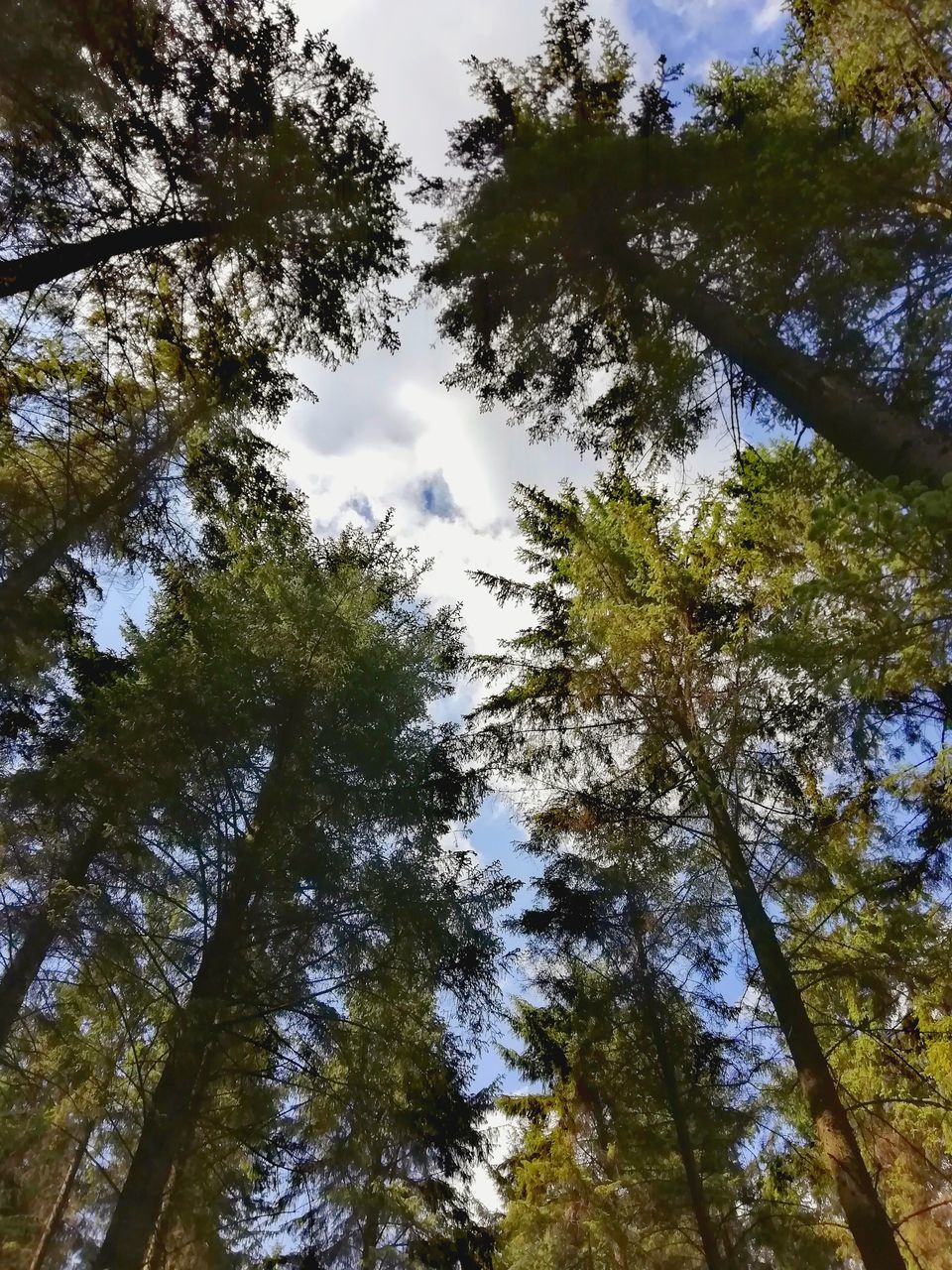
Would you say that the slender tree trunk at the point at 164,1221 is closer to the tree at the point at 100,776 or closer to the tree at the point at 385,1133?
the tree at the point at 385,1133

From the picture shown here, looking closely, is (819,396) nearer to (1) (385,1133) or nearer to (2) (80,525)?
(2) (80,525)

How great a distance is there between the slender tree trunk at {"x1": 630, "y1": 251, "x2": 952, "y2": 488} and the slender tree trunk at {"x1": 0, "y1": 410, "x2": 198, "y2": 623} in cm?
486

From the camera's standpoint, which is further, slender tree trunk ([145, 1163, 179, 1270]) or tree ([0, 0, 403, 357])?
slender tree trunk ([145, 1163, 179, 1270])

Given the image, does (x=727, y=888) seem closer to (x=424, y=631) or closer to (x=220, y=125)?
(x=424, y=631)

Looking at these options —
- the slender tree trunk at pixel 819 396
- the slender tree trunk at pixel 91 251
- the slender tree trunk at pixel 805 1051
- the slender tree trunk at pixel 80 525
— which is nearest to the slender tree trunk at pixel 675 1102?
the slender tree trunk at pixel 805 1051

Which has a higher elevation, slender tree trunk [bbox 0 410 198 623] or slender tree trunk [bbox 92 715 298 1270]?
slender tree trunk [bbox 0 410 198 623]

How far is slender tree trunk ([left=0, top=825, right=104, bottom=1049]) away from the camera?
281 inches

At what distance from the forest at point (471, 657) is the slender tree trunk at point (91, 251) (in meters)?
0.04

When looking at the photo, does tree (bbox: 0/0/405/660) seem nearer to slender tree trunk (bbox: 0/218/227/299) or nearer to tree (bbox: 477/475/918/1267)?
slender tree trunk (bbox: 0/218/227/299)

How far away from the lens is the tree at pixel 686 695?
7.19 m

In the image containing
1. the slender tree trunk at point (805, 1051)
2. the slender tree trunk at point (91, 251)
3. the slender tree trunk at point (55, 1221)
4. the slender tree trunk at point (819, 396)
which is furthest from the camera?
the slender tree trunk at point (55, 1221)

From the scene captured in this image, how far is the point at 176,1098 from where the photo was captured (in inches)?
244

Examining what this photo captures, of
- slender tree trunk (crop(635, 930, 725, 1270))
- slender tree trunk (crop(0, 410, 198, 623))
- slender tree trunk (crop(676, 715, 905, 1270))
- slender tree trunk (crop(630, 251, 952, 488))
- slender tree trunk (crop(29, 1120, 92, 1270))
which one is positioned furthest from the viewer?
slender tree trunk (crop(29, 1120, 92, 1270))

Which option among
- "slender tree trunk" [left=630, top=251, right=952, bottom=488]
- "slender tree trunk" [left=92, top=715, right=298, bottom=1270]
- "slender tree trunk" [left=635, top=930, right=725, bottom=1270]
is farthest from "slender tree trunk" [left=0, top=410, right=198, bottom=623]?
"slender tree trunk" [left=635, top=930, right=725, bottom=1270]
